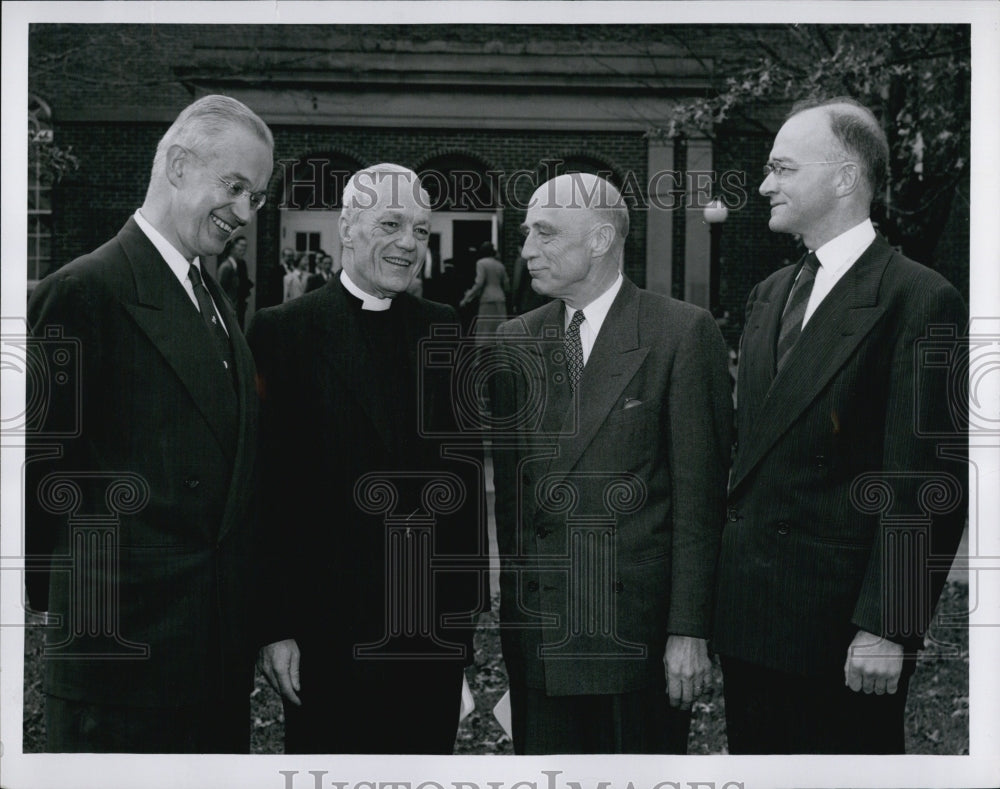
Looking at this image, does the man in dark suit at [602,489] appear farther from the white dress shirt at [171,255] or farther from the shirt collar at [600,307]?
the white dress shirt at [171,255]

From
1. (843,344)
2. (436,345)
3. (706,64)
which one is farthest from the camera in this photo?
(706,64)

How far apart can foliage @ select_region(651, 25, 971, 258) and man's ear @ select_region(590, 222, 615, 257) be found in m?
0.60

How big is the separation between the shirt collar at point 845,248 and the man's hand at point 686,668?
1.36m

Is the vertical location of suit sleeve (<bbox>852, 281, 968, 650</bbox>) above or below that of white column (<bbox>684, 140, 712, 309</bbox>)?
below

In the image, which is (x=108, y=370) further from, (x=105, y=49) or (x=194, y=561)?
(x=105, y=49)

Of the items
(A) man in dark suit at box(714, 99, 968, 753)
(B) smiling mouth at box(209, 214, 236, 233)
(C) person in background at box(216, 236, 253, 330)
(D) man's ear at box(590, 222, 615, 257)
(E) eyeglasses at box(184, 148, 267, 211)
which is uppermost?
(E) eyeglasses at box(184, 148, 267, 211)

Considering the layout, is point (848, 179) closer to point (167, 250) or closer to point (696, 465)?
point (696, 465)

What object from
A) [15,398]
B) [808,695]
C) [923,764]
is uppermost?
[15,398]

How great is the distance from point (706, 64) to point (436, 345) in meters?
1.53

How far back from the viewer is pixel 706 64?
436cm

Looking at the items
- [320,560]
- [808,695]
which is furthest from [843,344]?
[320,560]

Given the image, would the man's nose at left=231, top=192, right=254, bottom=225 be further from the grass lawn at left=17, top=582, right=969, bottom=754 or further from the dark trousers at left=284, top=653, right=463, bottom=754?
the grass lawn at left=17, top=582, right=969, bottom=754

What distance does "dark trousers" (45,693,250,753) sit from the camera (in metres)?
3.90

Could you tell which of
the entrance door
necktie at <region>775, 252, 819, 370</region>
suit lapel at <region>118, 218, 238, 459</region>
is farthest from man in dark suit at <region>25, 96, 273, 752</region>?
necktie at <region>775, 252, 819, 370</region>
